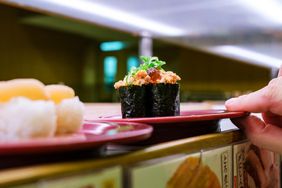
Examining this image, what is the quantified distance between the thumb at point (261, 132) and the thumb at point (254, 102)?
3 cm

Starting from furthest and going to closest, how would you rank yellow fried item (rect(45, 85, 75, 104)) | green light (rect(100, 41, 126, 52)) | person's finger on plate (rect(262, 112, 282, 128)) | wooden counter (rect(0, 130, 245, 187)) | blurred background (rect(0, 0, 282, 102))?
1. green light (rect(100, 41, 126, 52))
2. blurred background (rect(0, 0, 282, 102))
3. person's finger on plate (rect(262, 112, 282, 128))
4. yellow fried item (rect(45, 85, 75, 104))
5. wooden counter (rect(0, 130, 245, 187))

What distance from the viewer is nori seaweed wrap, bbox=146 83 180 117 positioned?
0.87 metres

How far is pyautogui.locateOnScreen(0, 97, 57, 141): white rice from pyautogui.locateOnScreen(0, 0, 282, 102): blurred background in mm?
3334

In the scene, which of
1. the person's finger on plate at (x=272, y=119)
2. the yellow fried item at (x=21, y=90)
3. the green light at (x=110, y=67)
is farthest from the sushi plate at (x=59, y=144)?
the green light at (x=110, y=67)

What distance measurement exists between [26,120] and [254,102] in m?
0.50

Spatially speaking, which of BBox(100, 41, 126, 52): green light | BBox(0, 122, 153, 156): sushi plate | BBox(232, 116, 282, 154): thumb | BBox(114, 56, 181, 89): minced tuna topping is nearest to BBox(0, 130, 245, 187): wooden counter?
BBox(0, 122, 153, 156): sushi plate

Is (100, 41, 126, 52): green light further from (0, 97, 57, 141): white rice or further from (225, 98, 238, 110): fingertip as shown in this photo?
(0, 97, 57, 141): white rice

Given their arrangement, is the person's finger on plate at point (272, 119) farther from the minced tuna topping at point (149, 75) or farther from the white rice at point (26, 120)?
the white rice at point (26, 120)

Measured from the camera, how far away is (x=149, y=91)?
0.92 metres

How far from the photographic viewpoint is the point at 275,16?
5.42m

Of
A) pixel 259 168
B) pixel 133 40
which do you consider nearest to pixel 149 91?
pixel 259 168

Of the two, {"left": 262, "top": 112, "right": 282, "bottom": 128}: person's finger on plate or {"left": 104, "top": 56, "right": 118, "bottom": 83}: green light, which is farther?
{"left": 104, "top": 56, "right": 118, "bottom": 83}: green light

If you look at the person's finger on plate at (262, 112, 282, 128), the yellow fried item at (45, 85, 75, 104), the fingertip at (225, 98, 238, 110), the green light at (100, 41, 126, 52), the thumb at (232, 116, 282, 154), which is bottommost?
the thumb at (232, 116, 282, 154)

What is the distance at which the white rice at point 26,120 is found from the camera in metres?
0.46
